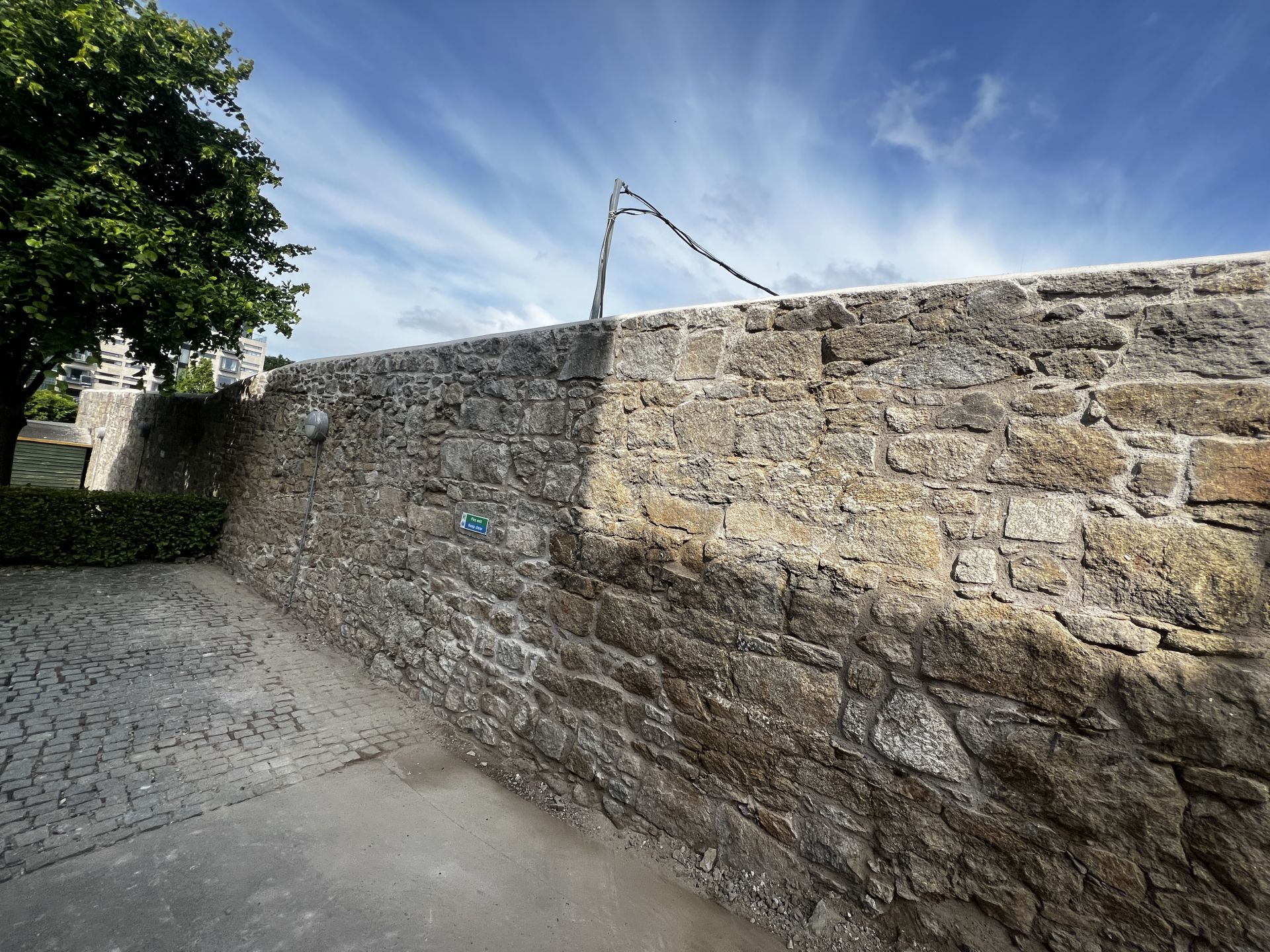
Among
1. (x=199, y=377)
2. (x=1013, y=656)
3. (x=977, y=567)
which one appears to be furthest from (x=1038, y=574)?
(x=199, y=377)

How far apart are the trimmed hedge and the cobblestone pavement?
650mm

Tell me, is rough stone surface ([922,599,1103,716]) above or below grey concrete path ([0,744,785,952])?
above

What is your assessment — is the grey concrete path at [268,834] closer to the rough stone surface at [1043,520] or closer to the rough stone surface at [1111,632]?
the rough stone surface at [1111,632]

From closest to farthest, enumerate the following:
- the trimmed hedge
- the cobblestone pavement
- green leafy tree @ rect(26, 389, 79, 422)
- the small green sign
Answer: the cobblestone pavement < the small green sign < the trimmed hedge < green leafy tree @ rect(26, 389, 79, 422)

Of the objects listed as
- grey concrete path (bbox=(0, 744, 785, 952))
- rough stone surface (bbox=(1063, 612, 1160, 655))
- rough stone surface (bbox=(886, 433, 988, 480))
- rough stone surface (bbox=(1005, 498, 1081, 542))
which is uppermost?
rough stone surface (bbox=(886, 433, 988, 480))

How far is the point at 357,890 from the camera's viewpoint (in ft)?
7.23

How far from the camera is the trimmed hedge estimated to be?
229 inches

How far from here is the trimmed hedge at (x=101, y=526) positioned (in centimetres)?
582

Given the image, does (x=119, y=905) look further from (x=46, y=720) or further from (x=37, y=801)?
(x=46, y=720)

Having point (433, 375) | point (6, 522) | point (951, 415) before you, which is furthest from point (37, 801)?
point (6, 522)

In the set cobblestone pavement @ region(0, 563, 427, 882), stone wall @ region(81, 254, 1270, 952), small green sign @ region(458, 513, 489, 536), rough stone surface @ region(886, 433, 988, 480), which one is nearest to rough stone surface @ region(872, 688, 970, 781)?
stone wall @ region(81, 254, 1270, 952)

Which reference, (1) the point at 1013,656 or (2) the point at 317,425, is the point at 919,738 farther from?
(2) the point at 317,425

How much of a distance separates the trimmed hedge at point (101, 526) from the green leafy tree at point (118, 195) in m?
1.58

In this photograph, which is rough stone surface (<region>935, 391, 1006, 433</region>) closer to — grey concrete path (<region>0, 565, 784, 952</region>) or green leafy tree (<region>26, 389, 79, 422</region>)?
grey concrete path (<region>0, 565, 784, 952</region>)
